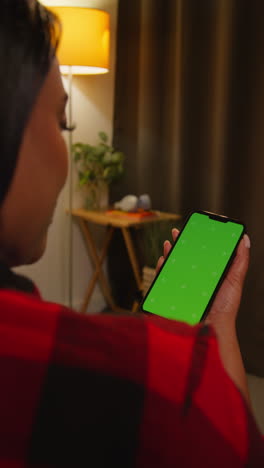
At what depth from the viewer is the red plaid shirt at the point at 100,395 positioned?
1.12 feet

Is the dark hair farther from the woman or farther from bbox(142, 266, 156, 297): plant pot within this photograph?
bbox(142, 266, 156, 297): plant pot

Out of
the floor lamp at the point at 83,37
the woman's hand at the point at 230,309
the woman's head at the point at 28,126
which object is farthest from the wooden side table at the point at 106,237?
the woman's head at the point at 28,126

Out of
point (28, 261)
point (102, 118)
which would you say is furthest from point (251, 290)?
point (28, 261)

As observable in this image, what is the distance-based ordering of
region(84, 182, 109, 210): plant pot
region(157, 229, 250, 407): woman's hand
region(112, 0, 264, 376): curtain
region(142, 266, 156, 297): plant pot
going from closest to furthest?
region(157, 229, 250, 407): woman's hand → region(112, 0, 264, 376): curtain → region(142, 266, 156, 297): plant pot → region(84, 182, 109, 210): plant pot

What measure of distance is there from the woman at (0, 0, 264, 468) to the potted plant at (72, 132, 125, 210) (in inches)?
83.9

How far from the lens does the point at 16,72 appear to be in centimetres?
39

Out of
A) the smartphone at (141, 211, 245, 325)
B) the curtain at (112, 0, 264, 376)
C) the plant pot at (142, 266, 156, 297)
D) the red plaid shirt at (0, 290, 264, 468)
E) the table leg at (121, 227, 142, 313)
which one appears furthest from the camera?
the table leg at (121, 227, 142, 313)

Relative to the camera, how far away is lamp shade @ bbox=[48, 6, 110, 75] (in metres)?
2.21

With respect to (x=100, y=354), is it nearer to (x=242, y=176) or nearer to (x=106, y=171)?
(x=242, y=176)

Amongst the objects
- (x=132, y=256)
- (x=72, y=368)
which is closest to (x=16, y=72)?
(x=72, y=368)

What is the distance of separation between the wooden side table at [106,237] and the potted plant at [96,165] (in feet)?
0.36

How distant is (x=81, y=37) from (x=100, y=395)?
211 cm

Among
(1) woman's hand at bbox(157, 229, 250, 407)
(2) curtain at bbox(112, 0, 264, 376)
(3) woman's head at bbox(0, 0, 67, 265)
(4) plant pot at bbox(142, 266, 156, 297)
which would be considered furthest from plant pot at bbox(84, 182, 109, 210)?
(3) woman's head at bbox(0, 0, 67, 265)

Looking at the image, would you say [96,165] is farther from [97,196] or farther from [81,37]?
[81,37]
